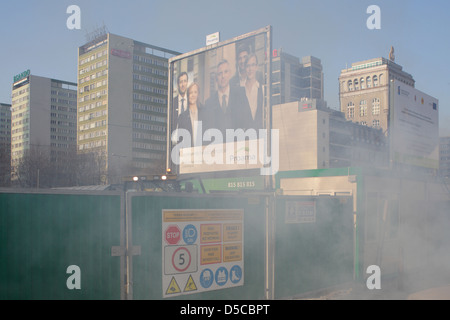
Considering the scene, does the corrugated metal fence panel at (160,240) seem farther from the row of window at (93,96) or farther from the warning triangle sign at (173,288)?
the row of window at (93,96)

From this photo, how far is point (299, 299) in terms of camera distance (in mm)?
9539

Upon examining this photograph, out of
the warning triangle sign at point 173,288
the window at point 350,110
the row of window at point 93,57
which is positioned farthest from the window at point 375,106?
the warning triangle sign at point 173,288

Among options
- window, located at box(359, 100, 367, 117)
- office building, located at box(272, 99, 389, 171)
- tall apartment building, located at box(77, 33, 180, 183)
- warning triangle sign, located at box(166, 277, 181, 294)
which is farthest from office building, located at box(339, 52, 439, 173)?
window, located at box(359, 100, 367, 117)

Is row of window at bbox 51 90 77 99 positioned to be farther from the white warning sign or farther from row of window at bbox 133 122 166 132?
the white warning sign

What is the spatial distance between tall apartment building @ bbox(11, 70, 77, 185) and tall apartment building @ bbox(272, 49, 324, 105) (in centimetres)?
5460

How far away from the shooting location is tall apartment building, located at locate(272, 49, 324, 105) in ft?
378

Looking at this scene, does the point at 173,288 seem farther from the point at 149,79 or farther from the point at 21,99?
the point at 21,99

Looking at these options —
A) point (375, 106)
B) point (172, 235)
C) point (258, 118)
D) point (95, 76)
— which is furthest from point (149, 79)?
point (172, 235)


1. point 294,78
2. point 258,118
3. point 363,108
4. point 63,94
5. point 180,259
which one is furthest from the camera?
point 294,78

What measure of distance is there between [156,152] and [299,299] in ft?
302

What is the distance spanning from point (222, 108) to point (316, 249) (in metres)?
20.8

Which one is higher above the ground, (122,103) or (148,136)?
(122,103)

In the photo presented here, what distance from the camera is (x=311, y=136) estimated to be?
8369 centimetres
